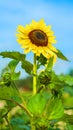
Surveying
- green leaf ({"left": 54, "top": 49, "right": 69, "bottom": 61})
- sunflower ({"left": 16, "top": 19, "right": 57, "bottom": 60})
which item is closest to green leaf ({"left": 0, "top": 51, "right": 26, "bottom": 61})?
sunflower ({"left": 16, "top": 19, "right": 57, "bottom": 60})

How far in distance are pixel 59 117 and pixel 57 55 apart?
353 millimetres

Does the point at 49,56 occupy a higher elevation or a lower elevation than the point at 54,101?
higher

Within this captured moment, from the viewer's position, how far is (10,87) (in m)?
2.12

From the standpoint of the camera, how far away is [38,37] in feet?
7.45

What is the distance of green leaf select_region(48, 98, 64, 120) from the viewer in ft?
6.46

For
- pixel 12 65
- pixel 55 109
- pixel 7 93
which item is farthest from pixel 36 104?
pixel 12 65

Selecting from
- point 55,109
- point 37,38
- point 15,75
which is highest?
point 37,38

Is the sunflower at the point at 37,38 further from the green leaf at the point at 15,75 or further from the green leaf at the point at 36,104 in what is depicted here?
the green leaf at the point at 36,104

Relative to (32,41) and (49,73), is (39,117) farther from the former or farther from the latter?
(32,41)

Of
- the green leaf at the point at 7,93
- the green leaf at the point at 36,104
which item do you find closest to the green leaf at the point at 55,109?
the green leaf at the point at 36,104

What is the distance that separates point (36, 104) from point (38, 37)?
1.28ft

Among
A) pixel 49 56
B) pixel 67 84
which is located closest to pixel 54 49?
pixel 49 56

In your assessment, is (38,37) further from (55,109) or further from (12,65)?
(55,109)

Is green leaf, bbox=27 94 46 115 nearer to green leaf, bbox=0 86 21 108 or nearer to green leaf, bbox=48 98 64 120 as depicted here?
→ green leaf, bbox=48 98 64 120
